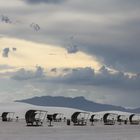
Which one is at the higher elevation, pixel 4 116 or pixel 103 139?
pixel 4 116

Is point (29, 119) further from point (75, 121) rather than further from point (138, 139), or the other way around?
point (138, 139)

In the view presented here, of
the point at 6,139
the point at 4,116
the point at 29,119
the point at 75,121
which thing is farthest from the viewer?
the point at 4,116

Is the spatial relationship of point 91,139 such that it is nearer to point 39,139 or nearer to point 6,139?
point 39,139

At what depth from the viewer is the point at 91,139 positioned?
192 feet

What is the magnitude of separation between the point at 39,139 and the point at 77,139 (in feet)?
15.5

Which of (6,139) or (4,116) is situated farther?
(4,116)

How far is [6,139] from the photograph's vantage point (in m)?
56.7

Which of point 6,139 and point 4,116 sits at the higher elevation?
point 4,116

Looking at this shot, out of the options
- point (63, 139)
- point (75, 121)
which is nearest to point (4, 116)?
point (75, 121)

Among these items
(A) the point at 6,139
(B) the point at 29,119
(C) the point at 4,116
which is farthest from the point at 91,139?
(C) the point at 4,116

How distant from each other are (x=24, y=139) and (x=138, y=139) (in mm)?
13884

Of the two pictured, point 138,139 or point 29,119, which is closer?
point 138,139

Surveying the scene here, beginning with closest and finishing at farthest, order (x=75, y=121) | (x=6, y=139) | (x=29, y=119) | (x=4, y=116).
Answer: (x=6, y=139) → (x=29, y=119) → (x=75, y=121) → (x=4, y=116)

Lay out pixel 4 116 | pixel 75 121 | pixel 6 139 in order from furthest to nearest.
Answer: pixel 4 116, pixel 75 121, pixel 6 139
